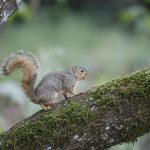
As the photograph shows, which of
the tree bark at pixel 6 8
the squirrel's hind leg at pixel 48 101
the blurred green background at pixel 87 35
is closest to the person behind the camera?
the tree bark at pixel 6 8

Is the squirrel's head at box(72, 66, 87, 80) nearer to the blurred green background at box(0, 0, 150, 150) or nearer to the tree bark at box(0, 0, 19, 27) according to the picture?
the tree bark at box(0, 0, 19, 27)

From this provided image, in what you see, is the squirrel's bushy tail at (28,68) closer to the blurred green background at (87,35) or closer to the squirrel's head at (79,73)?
the squirrel's head at (79,73)

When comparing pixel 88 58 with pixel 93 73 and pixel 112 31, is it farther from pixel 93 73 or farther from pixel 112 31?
pixel 112 31

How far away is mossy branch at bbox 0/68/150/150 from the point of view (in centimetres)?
381

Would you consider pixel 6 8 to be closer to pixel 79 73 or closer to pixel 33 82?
pixel 33 82

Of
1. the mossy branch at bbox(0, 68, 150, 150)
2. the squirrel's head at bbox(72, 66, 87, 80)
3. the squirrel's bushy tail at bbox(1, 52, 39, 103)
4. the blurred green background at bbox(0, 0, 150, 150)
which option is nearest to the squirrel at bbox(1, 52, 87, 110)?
the squirrel's bushy tail at bbox(1, 52, 39, 103)

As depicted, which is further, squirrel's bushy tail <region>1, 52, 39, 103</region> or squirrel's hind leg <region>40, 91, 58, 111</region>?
squirrel's bushy tail <region>1, 52, 39, 103</region>

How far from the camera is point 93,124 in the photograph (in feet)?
12.5

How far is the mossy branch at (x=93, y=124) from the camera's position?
3807 millimetres

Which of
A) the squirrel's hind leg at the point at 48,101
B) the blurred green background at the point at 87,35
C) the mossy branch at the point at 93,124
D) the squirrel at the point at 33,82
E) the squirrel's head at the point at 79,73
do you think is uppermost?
the blurred green background at the point at 87,35

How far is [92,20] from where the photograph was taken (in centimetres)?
1513

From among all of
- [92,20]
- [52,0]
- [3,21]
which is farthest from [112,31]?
[3,21]

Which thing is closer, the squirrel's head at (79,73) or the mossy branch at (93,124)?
the mossy branch at (93,124)

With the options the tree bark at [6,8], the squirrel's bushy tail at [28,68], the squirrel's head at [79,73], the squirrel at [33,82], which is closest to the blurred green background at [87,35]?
the squirrel's head at [79,73]
